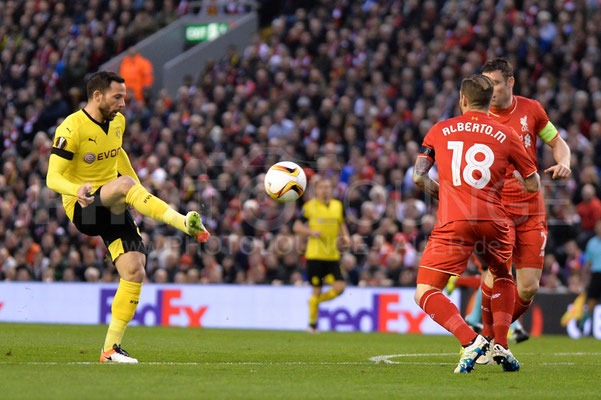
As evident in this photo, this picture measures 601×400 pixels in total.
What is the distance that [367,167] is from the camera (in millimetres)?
18266

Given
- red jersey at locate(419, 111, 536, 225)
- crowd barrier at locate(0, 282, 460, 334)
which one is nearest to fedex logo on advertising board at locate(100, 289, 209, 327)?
crowd barrier at locate(0, 282, 460, 334)

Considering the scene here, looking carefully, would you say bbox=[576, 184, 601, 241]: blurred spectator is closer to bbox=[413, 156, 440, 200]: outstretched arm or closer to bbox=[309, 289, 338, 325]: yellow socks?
bbox=[309, 289, 338, 325]: yellow socks

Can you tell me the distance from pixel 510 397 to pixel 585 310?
998 cm

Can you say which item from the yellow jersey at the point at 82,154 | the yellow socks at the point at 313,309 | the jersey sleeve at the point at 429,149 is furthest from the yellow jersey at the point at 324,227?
the jersey sleeve at the point at 429,149

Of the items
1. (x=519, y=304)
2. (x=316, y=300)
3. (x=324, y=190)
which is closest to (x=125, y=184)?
(x=519, y=304)

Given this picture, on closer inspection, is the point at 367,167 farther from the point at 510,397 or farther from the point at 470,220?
the point at 510,397

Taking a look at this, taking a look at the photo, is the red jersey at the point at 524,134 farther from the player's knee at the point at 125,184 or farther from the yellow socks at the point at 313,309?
the yellow socks at the point at 313,309

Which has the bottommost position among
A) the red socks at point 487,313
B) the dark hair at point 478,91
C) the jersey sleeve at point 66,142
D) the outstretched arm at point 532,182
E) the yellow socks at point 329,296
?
the yellow socks at point 329,296

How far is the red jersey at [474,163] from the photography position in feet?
24.4

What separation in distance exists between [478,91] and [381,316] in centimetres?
961

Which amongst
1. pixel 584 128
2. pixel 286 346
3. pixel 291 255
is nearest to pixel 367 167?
pixel 291 255

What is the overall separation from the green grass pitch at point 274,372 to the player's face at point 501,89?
2.29 m

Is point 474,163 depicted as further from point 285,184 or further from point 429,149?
point 285,184

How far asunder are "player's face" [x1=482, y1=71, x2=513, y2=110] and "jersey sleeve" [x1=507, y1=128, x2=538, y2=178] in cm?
122
